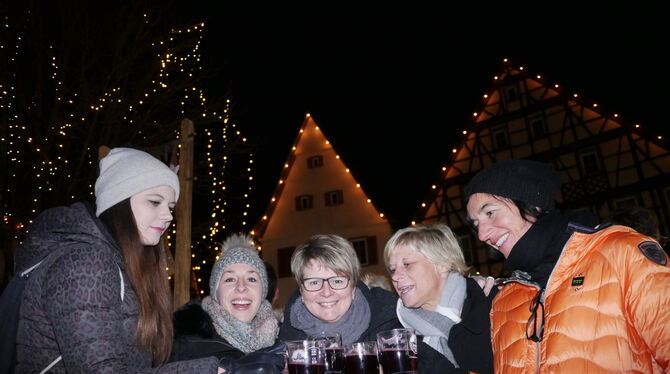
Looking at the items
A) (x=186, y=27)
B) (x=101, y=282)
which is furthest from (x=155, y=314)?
(x=186, y=27)

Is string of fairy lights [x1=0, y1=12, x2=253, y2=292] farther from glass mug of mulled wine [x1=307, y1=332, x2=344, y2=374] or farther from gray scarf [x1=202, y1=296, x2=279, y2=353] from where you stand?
glass mug of mulled wine [x1=307, y1=332, x2=344, y2=374]

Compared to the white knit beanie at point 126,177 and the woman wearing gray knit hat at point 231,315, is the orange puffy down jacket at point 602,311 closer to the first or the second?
the woman wearing gray knit hat at point 231,315

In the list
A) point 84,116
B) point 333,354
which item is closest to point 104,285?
point 333,354

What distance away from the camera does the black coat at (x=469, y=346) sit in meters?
2.46

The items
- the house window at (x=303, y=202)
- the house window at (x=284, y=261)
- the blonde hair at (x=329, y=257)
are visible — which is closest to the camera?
the blonde hair at (x=329, y=257)

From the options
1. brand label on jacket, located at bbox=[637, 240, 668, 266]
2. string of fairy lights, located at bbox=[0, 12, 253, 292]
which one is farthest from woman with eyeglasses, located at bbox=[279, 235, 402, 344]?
string of fairy lights, located at bbox=[0, 12, 253, 292]

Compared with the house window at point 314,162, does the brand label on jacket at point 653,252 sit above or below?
below

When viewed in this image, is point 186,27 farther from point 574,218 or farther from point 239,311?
point 574,218

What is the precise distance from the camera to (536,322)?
2.12 m

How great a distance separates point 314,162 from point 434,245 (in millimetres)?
15174

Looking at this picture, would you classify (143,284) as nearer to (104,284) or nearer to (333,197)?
(104,284)

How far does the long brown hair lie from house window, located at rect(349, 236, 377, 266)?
1416cm

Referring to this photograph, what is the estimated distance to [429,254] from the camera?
3102mm

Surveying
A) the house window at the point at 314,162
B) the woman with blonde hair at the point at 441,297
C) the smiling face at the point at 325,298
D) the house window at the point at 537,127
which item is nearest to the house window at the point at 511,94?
the house window at the point at 537,127
